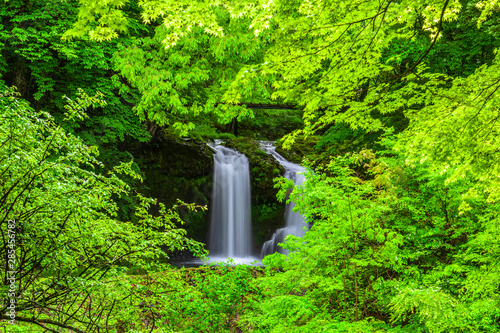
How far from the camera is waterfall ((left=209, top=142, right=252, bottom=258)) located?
1454cm

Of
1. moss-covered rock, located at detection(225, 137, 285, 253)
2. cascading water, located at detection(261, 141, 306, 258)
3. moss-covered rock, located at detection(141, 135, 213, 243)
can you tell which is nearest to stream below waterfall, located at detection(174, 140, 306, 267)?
cascading water, located at detection(261, 141, 306, 258)

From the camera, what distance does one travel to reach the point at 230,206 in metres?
15.0

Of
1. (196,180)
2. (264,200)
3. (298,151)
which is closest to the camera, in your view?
(196,180)

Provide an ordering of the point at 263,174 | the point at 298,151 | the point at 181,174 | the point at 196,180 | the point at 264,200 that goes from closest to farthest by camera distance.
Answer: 1. the point at 181,174
2. the point at 196,180
3. the point at 263,174
4. the point at 264,200
5. the point at 298,151

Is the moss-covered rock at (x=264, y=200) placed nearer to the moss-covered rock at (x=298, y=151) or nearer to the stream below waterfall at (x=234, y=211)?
the stream below waterfall at (x=234, y=211)

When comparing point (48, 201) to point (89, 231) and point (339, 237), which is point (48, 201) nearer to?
point (89, 231)

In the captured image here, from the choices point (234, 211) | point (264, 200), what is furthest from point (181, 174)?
point (264, 200)

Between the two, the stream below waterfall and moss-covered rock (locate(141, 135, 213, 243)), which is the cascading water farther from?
moss-covered rock (locate(141, 135, 213, 243))

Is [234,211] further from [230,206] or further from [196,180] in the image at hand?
[196,180]

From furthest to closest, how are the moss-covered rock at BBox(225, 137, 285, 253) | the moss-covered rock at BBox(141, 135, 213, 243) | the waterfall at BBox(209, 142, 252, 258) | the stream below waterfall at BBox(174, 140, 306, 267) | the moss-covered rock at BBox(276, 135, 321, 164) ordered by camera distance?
1. the moss-covered rock at BBox(276, 135, 321, 164)
2. the moss-covered rock at BBox(225, 137, 285, 253)
3. the waterfall at BBox(209, 142, 252, 258)
4. the stream below waterfall at BBox(174, 140, 306, 267)
5. the moss-covered rock at BBox(141, 135, 213, 243)

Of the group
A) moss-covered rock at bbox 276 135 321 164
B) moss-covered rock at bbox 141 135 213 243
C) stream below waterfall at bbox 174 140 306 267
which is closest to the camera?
moss-covered rock at bbox 141 135 213 243

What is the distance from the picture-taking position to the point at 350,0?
2.97m

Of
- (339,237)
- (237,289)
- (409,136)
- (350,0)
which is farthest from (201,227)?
(350,0)

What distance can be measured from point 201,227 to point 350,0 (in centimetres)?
1268
